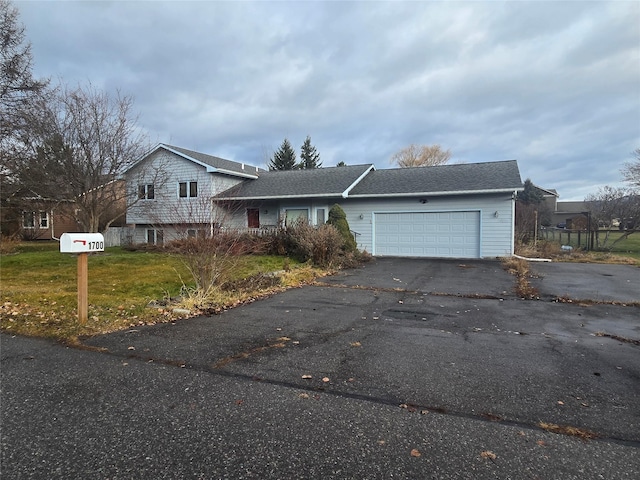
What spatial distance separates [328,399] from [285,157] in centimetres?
4185

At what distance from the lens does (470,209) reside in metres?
15.8

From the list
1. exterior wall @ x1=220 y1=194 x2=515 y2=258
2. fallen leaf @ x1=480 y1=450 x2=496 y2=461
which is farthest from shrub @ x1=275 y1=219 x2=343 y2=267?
fallen leaf @ x1=480 y1=450 x2=496 y2=461

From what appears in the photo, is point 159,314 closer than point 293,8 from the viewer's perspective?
Yes

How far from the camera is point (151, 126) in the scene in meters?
19.1

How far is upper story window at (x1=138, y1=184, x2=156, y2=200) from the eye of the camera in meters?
19.4

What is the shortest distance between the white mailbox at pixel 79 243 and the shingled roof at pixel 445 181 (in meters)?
13.4

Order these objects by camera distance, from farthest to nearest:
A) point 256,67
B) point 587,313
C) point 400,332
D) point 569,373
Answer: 1. point 256,67
2. point 587,313
3. point 400,332
4. point 569,373

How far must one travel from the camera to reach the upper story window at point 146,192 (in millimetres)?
19367

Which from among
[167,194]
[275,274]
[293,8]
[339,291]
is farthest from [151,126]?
[339,291]

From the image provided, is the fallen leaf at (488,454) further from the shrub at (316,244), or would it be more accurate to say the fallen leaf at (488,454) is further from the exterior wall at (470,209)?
the exterior wall at (470,209)

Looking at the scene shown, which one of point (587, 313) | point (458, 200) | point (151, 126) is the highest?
point (151, 126)

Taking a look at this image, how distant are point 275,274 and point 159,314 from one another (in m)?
3.96

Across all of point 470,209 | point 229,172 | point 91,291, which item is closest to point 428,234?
point 470,209

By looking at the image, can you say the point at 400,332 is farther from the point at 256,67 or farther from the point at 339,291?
the point at 256,67
